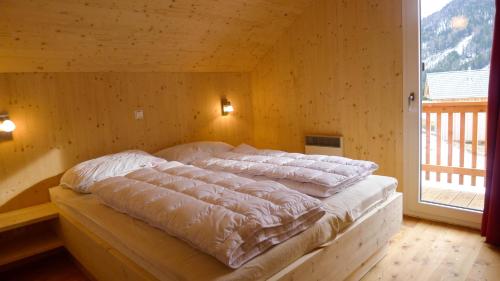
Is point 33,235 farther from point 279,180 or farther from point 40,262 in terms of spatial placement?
point 279,180

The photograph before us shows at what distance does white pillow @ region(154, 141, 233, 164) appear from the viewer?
328cm

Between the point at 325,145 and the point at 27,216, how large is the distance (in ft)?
8.96

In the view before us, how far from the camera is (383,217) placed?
7.61ft

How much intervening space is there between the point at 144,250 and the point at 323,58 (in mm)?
2731

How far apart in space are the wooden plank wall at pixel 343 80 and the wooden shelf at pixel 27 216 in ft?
8.21

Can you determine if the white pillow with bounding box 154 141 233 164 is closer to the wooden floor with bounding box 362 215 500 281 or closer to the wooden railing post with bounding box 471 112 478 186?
the wooden floor with bounding box 362 215 500 281

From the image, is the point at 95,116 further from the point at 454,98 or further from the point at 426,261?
the point at 454,98

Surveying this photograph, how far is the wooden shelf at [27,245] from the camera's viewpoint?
246 centimetres

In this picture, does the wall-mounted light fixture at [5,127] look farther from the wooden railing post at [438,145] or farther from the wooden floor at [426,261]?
the wooden railing post at [438,145]

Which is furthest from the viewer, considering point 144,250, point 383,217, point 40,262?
point 40,262

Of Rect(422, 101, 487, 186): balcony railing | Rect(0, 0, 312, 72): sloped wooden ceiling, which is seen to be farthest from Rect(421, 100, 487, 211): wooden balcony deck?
Rect(0, 0, 312, 72): sloped wooden ceiling

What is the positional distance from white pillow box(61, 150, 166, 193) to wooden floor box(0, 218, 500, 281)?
633 mm

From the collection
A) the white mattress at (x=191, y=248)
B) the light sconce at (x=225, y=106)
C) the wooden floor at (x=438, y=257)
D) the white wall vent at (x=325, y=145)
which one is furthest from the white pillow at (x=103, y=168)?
the wooden floor at (x=438, y=257)

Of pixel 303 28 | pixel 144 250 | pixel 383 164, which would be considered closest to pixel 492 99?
pixel 383 164
